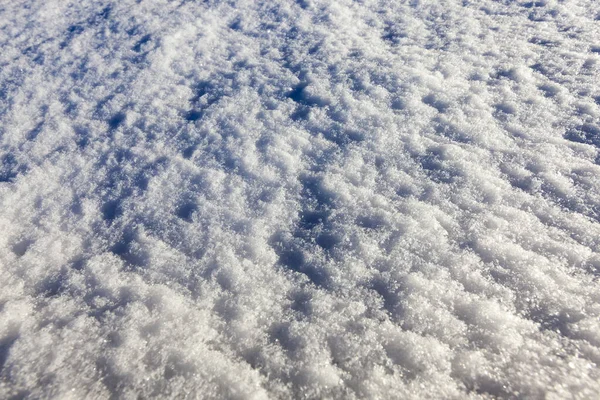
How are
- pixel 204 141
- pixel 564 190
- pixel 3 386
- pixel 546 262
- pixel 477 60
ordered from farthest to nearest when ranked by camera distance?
pixel 477 60 < pixel 204 141 < pixel 564 190 < pixel 546 262 < pixel 3 386

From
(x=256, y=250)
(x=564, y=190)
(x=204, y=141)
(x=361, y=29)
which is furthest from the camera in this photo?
(x=361, y=29)

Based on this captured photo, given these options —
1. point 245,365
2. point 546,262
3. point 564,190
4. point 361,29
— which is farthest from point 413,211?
point 361,29

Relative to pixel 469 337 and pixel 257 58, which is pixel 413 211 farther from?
pixel 257 58

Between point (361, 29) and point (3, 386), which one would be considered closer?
point (3, 386)

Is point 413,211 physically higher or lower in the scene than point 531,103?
lower

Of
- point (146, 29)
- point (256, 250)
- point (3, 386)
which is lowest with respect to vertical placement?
point (3, 386)

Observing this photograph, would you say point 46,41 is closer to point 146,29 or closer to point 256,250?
point 146,29
